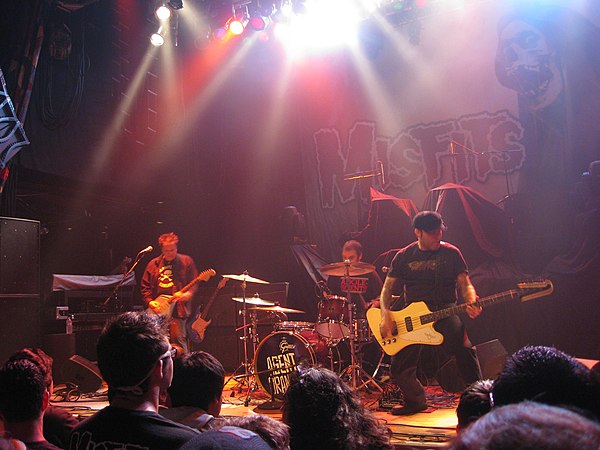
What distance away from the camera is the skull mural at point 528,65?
28.8ft

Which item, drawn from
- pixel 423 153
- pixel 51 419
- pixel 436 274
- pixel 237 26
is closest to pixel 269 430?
pixel 51 419

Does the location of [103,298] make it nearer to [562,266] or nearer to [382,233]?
[382,233]

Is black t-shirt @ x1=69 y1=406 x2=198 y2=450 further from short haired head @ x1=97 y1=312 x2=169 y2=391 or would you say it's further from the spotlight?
the spotlight

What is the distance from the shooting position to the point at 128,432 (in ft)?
6.69

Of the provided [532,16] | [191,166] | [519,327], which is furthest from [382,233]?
[191,166]

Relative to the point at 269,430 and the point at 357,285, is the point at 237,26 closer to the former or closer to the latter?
the point at 357,285

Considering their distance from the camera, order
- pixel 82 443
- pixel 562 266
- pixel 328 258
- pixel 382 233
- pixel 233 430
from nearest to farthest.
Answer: pixel 233 430
pixel 82 443
pixel 562 266
pixel 382 233
pixel 328 258

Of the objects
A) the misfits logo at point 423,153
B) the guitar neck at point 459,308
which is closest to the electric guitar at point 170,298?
the misfits logo at point 423,153

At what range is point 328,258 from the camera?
1044cm

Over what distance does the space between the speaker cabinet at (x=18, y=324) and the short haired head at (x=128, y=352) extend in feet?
20.9

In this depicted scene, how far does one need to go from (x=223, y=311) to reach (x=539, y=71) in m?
6.52

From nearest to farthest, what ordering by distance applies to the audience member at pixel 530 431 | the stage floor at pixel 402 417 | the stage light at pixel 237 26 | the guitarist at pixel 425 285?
the audience member at pixel 530 431
the stage floor at pixel 402 417
the guitarist at pixel 425 285
the stage light at pixel 237 26

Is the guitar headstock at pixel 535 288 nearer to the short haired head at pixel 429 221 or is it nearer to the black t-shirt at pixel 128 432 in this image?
the short haired head at pixel 429 221

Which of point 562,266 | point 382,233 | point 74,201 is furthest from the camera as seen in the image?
point 74,201
